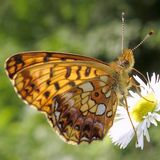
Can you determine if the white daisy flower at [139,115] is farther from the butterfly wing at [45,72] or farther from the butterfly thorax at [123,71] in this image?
the butterfly wing at [45,72]

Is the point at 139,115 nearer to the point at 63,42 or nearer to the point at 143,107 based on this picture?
the point at 143,107

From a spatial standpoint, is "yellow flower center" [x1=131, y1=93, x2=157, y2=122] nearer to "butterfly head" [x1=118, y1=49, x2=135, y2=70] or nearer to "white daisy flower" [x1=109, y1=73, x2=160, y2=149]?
"white daisy flower" [x1=109, y1=73, x2=160, y2=149]

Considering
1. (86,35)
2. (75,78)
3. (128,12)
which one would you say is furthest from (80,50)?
(75,78)

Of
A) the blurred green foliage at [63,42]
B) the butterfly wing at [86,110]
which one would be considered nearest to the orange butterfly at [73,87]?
the butterfly wing at [86,110]

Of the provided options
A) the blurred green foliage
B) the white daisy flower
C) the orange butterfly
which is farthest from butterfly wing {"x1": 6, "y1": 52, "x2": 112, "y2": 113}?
the blurred green foliage

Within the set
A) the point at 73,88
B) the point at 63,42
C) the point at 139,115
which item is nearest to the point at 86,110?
the point at 73,88
